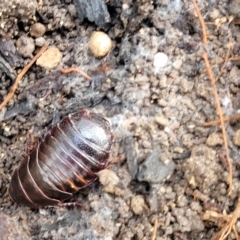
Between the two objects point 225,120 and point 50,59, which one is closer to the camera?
point 225,120

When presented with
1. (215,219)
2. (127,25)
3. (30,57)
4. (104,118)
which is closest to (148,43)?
(127,25)

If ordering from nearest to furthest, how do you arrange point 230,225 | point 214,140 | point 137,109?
point 230,225 → point 214,140 → point 137,109

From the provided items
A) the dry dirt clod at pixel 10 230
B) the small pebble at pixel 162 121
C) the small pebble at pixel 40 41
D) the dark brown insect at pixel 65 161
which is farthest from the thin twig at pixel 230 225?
the small pebble at pixel 40 41

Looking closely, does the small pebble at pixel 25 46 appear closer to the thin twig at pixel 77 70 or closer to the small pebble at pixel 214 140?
the thin twig at pixel 77 70

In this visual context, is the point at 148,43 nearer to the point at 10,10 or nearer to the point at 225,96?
the point at 225,96

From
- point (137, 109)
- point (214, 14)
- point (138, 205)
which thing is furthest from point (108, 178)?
point (214, 14)

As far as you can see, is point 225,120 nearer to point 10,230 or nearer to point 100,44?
point 100,44
